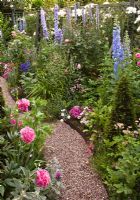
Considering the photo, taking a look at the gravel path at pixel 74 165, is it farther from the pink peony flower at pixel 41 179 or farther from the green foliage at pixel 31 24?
the green foliage at pixel 31 24

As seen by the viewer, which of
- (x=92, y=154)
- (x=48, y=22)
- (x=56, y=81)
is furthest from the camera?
(x=48, y=22)

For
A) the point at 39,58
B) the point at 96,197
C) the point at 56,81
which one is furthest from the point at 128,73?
the point at 39,58

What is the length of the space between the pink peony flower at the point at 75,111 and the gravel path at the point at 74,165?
207mm

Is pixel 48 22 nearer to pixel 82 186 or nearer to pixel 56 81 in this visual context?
pixel 56 81

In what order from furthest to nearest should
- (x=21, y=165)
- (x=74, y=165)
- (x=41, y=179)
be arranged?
(x=74, y=165)
(x=21, y=165)
(x=41, y=179)

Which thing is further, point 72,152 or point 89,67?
point 89,67

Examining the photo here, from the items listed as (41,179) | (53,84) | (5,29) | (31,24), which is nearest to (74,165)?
(41,179)

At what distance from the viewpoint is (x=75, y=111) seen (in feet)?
20.4

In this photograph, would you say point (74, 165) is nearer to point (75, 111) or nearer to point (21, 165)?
point (21, 165)

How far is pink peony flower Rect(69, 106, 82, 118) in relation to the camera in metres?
6.19

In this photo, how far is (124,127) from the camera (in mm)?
4602

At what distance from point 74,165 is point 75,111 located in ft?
5.14

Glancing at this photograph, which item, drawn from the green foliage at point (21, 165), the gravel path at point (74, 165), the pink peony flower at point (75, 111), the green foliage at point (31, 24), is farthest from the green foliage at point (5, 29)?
the green foliage at point (21, 165)

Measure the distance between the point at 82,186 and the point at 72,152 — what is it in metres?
0.89
